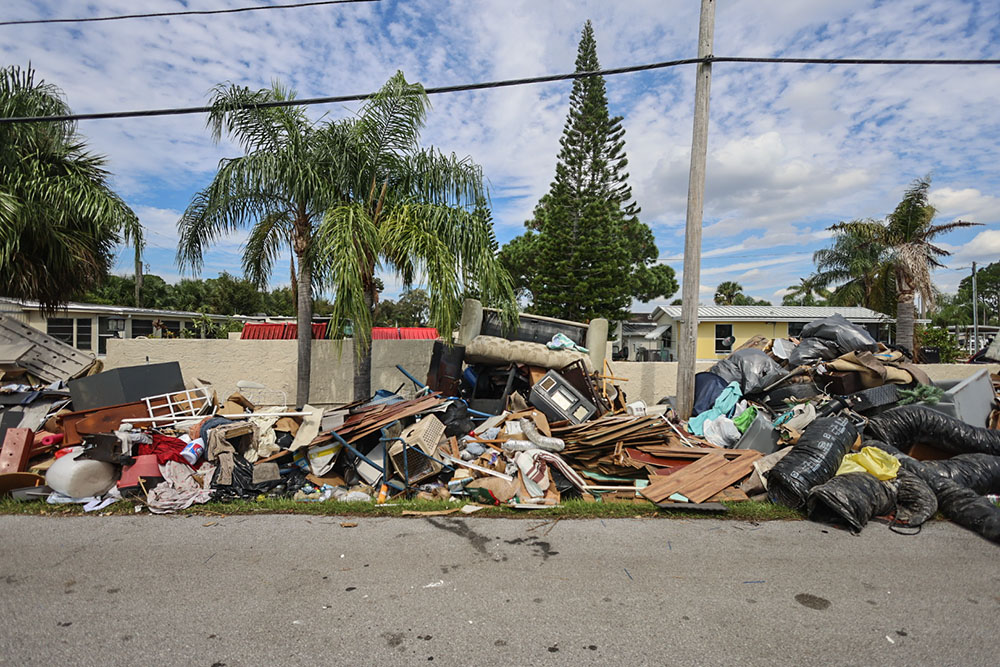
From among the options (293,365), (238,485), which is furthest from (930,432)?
(293,365)

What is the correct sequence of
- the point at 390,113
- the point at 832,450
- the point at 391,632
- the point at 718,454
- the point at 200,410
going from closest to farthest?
the point at 391,632
the point at 832,450
the point at 718,454
the point at 200,410
the point at 390,113

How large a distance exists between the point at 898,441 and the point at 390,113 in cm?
821

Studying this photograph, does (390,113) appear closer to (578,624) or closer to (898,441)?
(578,624)

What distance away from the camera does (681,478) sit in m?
5.92

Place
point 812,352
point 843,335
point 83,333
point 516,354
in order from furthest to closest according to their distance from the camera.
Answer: point 83,333, point 843,335, point 812,352, point 516,354

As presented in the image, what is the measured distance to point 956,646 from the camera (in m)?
3.01

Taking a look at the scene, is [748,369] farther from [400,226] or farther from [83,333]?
[83,333]

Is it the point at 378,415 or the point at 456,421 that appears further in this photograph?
the point at 456,421

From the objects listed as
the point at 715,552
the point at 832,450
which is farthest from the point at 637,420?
the point at 715,552

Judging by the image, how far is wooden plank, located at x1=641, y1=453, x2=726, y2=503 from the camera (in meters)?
5.61

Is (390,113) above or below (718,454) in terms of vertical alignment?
above

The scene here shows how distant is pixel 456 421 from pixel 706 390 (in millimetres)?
4206

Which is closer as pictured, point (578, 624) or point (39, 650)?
point (39, 650)

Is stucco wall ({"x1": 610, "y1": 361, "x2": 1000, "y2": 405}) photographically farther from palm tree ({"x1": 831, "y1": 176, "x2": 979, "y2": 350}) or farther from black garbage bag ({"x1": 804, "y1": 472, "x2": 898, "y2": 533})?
palm tree ({"x1": 831, "y1": 176, "x2": 979, "y2": 350})
